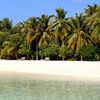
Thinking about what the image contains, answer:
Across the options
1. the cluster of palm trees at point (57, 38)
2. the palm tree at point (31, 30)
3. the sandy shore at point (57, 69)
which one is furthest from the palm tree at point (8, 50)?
the sandy shore at point (57, 69)

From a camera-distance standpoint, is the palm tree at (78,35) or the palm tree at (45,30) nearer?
the palm tree at (78,35)

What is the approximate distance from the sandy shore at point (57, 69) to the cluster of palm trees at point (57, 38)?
480 inches

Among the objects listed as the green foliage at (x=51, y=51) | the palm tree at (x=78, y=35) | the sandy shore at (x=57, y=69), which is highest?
the palm tree at (x=78, y=35)

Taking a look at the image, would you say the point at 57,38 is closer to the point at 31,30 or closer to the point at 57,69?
the point at 31,30

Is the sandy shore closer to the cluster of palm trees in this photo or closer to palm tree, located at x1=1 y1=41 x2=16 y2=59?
the cluster of palm trees

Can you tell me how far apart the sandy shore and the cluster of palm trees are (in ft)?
40.0

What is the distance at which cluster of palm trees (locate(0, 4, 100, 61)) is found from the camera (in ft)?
187

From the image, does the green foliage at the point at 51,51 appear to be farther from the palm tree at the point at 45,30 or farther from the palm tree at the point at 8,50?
the palm tree at the point at 8,50

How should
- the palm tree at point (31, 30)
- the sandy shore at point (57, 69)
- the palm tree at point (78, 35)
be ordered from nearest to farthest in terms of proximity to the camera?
the sandy shore at point (57, 69) → the palm tree at point (78, 35) → the palm tree at point (31, 30)

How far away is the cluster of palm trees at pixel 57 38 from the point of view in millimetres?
56969

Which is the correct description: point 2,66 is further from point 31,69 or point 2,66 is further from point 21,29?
point 21,29

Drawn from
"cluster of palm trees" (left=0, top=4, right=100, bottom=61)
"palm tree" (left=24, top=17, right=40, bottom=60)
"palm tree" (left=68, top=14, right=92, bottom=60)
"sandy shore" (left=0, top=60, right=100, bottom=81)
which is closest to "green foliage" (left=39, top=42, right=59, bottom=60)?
"cluster of palm trees" (left=0, top=4, right=100, bottom=61)

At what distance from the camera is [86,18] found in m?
58.2

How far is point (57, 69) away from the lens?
41469mm
